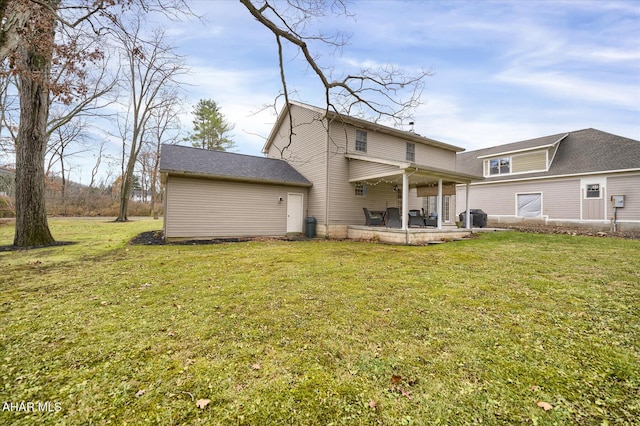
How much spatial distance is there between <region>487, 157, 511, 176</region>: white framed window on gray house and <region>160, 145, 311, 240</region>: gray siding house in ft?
44.3

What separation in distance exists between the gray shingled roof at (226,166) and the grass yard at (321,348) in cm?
590

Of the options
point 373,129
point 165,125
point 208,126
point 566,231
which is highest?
point 208,126

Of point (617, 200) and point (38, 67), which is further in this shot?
point (617, 200)

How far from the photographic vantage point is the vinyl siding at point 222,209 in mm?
10117

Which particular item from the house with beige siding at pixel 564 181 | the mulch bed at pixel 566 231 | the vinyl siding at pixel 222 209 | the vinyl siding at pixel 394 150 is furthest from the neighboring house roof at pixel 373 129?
the mulch bed at pixel 566 231

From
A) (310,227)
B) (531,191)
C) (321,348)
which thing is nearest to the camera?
(321,348)

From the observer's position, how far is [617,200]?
41.4ft

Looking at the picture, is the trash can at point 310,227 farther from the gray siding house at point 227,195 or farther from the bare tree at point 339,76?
the bare tree at point 339,76

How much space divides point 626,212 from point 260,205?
17045 mm

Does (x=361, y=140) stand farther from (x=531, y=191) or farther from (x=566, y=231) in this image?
(x=531, y=191)

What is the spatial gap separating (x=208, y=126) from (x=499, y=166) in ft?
91.5

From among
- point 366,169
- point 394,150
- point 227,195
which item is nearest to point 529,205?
point 394,150

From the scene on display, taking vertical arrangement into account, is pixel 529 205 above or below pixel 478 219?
above

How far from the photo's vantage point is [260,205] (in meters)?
11.8
